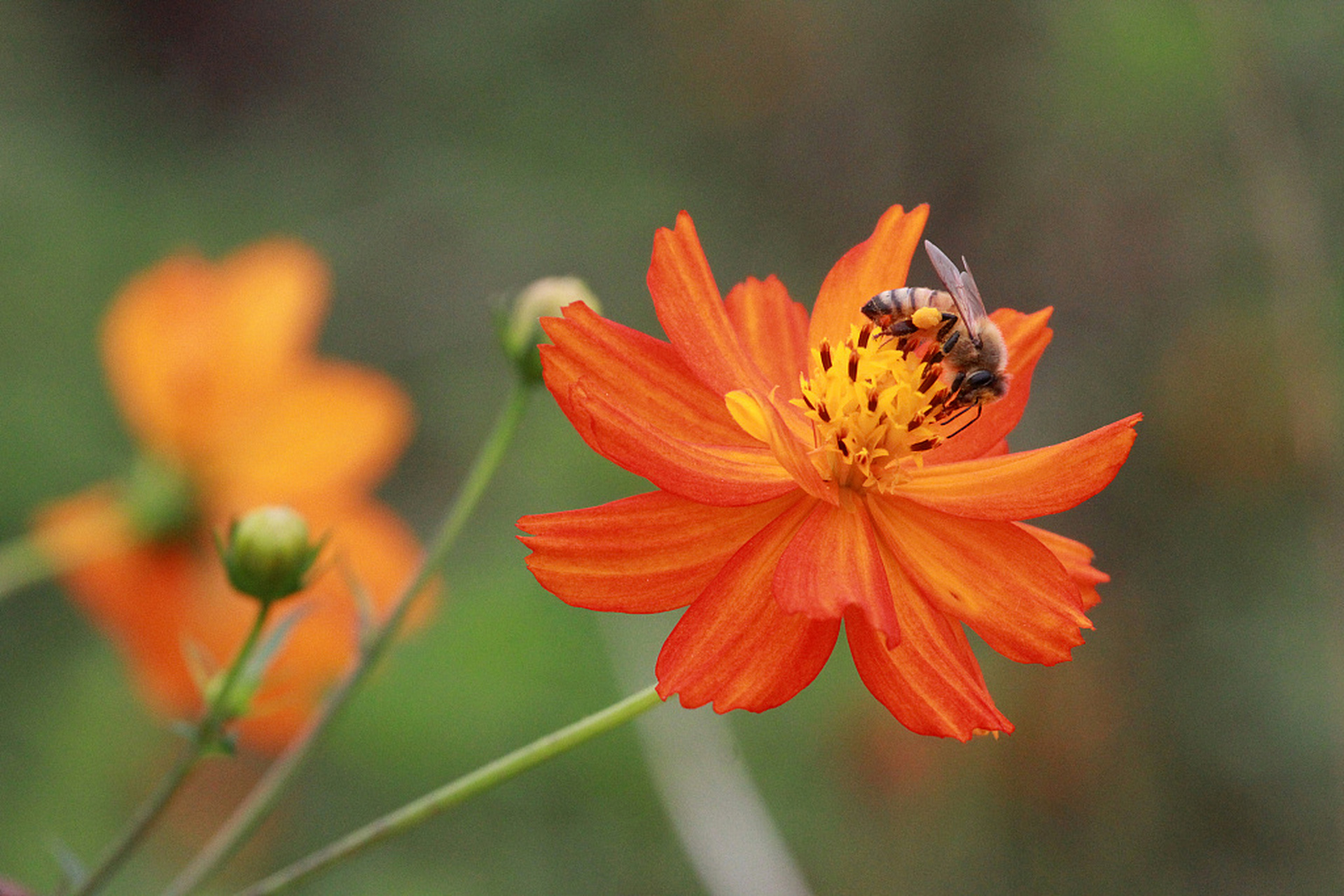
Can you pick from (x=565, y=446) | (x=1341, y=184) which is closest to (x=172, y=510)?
(x=565, y=446)

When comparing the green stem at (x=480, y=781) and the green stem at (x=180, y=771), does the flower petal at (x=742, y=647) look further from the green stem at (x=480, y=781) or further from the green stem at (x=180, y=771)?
the green stem at (x=180, y=771)

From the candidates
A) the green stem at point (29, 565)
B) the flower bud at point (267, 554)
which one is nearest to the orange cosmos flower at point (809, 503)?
the flower bud at point (267, 554)

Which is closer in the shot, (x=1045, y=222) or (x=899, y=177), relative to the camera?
(x=1045, y=222)

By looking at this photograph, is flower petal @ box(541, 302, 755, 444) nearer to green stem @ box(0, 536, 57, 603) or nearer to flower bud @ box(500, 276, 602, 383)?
flower bud @ box(500, 276, 602, 383)

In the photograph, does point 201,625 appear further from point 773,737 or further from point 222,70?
point 222,70

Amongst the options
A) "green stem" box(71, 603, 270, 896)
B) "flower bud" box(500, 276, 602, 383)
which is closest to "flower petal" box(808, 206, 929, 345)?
"flower bud" box(500, 276, 602, 383)
